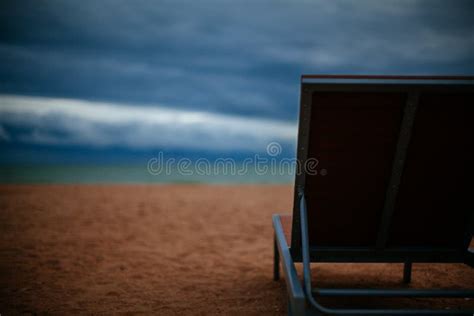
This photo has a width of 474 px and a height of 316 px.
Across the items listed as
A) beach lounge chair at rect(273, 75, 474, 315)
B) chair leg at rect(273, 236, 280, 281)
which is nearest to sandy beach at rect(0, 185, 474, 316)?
chair leg at rect(273, 236, 280, 281)

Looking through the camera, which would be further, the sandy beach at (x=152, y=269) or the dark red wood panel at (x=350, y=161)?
the sandy beach at (x=152, y=269)

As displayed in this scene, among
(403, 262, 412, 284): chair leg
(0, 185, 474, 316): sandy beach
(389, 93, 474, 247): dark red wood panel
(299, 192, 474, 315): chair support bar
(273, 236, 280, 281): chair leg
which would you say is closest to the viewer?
(299, 192, 474, 315): chair support bar

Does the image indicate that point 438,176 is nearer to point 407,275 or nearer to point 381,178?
point 381,178

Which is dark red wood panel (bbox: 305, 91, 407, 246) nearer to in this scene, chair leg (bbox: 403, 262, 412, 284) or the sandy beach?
the sandy beach

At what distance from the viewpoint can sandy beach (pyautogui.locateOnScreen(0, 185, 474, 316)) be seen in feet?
10.5

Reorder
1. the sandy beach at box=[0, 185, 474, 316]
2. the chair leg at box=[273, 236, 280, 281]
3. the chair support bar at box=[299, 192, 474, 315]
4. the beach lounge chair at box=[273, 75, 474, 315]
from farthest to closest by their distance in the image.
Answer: the chair leg at box=[273, 236, 280, 281]
the sandy beach at box=[0, 185, 474, 316]
the beach lounge chair at box=[273, 75, 474, 315]
the chair support bar at box=[299, 192, 474, 315]

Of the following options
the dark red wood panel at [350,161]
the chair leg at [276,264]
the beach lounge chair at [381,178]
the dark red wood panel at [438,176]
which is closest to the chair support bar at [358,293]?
the beach lounge chair at [381,178]

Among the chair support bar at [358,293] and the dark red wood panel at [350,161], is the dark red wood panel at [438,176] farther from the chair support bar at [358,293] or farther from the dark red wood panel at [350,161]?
the chair support bar at [358,293]

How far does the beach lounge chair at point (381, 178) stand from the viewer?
78.6 inches

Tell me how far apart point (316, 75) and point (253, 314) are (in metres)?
2.21

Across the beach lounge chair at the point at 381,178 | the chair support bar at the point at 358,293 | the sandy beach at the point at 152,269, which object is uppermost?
the beach lounge chair at the point at 381,178

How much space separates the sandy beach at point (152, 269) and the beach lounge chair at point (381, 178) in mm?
924

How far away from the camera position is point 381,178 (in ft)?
7.86

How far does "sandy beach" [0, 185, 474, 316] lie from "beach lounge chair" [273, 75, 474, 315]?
3.03 ft
